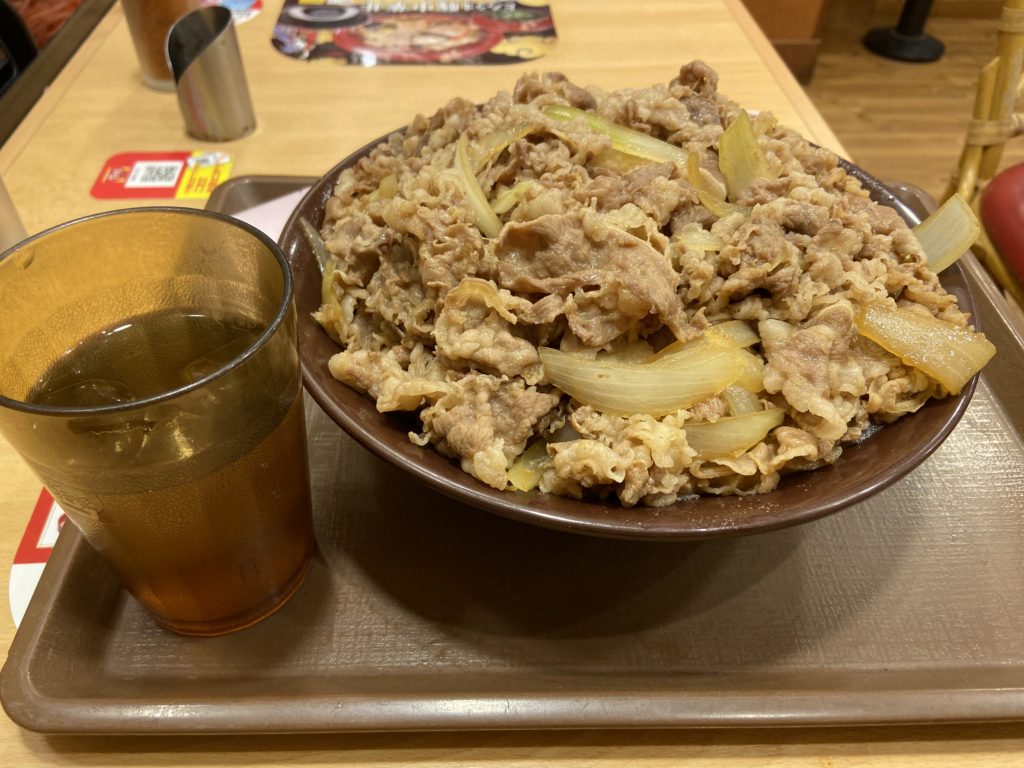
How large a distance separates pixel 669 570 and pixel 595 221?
51 cm

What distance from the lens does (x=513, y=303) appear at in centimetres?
102

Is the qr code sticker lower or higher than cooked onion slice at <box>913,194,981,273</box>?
lower

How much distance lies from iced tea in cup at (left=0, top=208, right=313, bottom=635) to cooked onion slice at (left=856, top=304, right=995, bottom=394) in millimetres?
756

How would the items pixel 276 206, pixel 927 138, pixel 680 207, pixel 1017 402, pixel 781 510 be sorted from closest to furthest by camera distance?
1. pixel 781 510
2. pixel 680 207
3. pixel 1017 402
4. pixel 276 206
5. pixel 927 138

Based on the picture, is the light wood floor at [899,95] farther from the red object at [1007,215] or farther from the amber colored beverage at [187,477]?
the amber colored beverage at [187,477]

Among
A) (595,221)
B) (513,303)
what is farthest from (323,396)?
(595,221)

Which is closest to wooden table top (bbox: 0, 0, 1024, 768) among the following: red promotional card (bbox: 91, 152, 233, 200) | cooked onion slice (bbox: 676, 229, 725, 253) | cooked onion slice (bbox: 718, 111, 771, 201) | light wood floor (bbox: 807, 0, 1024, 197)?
red promotional card (bbox: 91, 152, 233, 200)

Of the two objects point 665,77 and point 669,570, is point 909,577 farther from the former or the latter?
point 665,77

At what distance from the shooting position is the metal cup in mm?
2002

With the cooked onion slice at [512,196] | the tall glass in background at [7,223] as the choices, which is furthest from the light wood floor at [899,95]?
the tall glass in background at [7,223]

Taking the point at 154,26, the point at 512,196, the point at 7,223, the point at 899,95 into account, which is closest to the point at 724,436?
the point at 512,196

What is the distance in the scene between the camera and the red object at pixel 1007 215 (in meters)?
1.86

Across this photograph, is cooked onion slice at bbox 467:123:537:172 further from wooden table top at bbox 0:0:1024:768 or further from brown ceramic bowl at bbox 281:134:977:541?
wooden table top at bbox 0:0:1024:768

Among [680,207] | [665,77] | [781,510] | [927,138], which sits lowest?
[927,138]
